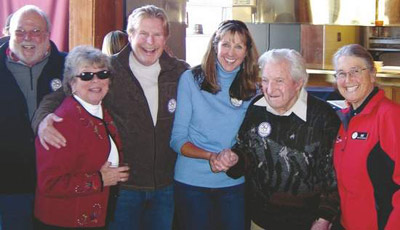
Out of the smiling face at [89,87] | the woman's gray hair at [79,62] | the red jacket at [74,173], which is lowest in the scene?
the red jacket at [74,173]

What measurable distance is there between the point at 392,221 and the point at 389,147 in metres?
0.31

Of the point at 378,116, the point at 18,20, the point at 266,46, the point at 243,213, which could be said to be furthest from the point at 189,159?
the point at 266,46

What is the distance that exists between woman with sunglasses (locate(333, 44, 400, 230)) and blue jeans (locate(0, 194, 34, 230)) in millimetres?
1561

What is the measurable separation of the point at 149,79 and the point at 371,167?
3.74 ft

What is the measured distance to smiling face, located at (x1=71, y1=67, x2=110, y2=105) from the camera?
241 centimetres

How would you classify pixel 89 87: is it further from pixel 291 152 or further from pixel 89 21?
pixel 89 21

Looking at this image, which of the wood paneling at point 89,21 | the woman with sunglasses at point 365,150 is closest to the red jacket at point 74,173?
the woman with sunglasses at point 365,150

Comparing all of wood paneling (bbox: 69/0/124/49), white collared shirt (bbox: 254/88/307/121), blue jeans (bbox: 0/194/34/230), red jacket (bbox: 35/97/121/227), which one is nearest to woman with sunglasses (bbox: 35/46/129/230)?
red jacket (bbox: 35/97/121/227)

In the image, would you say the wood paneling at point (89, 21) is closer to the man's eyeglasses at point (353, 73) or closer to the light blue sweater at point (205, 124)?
the light blue sweater at point (205, 124)

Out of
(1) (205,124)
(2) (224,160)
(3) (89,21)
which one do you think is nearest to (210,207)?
(2) (224,160)

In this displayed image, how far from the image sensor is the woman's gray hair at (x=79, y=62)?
2422 mm

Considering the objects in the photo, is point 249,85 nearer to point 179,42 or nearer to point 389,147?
point 389,147

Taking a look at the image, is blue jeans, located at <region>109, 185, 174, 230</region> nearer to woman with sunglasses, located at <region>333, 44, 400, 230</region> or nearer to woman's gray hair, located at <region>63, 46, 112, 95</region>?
woman's gray hair, located at <region>63, 46, 112, 95</region>

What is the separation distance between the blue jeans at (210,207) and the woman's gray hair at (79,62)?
0.71 m
